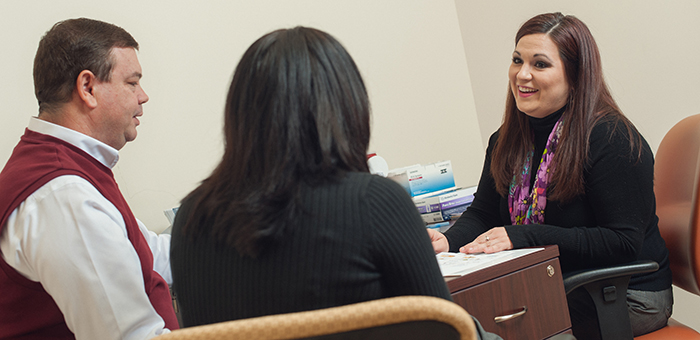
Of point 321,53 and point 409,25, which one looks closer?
point 321,53

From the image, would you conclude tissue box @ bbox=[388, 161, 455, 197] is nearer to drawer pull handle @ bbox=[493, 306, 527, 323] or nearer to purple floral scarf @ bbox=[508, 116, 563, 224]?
purple floral scarf @ bbox=[508, 116, 563, 224]

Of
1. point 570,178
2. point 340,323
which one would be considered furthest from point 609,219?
point 340,323

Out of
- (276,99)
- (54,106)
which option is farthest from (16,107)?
(276,99)

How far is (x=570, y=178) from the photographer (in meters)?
1.47

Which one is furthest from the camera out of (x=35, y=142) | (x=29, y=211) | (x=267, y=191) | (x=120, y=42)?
(x=120, y=42)

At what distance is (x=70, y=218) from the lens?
1.08 m

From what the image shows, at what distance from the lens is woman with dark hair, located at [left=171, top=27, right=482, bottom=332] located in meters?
0.71

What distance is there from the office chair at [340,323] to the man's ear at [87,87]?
890 mm

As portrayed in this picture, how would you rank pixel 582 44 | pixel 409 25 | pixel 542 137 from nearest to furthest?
pixel 582 44 → pixel 542 137 → pixel 409 25

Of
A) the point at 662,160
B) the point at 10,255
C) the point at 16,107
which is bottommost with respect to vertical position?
the point at 662,160

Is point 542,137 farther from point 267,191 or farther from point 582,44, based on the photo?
point 267,191

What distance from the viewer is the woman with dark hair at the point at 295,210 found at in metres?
0.71

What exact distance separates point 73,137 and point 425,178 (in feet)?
4.02

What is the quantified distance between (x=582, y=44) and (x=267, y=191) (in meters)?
1.22
